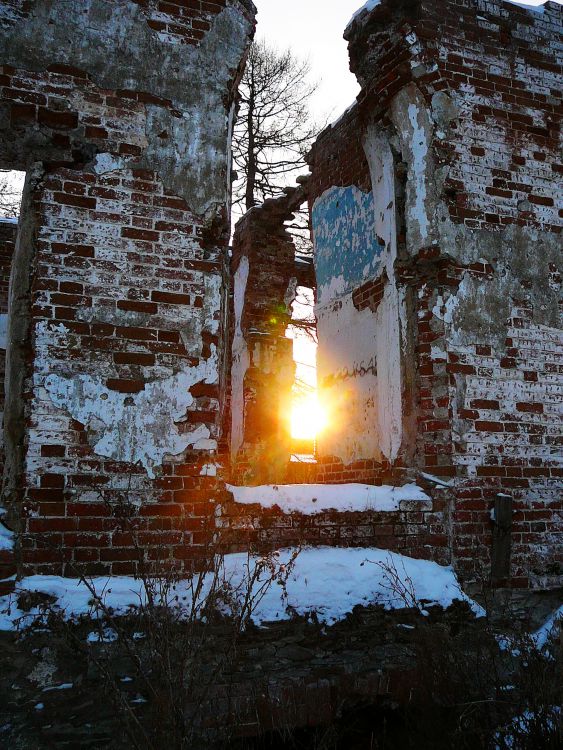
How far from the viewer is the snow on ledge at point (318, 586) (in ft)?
9.37

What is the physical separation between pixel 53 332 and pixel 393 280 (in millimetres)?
2423

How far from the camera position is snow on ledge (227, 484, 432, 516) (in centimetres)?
347

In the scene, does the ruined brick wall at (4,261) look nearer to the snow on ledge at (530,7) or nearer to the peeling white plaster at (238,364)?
the peeling white plaster at (238,364)

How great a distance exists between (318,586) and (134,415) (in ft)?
4.53

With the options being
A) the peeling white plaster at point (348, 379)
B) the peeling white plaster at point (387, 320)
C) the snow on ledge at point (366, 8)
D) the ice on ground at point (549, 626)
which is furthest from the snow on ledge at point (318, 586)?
the snow on ledge at point (366, 8)

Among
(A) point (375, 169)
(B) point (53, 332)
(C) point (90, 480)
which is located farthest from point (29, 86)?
(A) point (375, 169)

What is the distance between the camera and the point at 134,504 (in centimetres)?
314

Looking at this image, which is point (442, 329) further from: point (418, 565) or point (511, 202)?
point (418, 565)

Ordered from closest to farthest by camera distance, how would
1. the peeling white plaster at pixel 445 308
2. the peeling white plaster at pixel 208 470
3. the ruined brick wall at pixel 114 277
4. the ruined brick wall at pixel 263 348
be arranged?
1. the ruined brick wall at pixel 114 277
2. the peeling white plaster at pixel 208 470
3. the peeling white plaster at pixel 445 308
4. the ruined brick wall at pixel 263 348

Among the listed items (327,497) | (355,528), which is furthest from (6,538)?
(355,528)

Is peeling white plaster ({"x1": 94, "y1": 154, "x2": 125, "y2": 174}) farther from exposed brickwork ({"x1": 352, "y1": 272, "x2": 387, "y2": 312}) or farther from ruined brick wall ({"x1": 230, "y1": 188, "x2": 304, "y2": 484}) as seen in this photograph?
ruined brick wall ({"x1": 230, "y1": 188, "x2": 304, "y2": 484})

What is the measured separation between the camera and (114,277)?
10.9ft

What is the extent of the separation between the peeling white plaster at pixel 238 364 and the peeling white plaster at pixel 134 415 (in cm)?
597

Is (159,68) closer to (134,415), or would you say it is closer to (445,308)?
(134,415)
